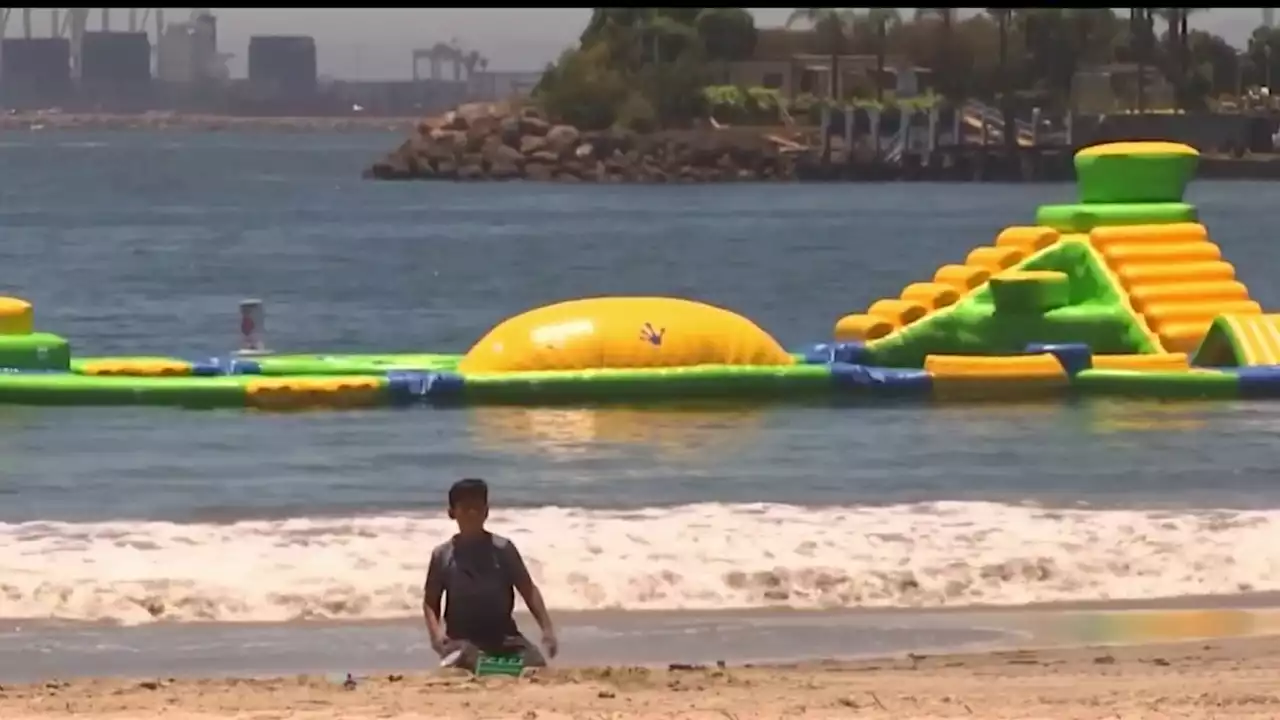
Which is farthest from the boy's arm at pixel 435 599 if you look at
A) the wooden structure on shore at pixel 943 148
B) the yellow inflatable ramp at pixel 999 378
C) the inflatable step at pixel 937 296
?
the wooden structure on shore at pixel 943 148

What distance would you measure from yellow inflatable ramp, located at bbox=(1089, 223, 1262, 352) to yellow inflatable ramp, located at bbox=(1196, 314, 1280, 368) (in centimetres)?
12

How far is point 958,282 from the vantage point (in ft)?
62.9

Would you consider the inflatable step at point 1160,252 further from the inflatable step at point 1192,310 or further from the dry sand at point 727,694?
the dry sand at point 727,694

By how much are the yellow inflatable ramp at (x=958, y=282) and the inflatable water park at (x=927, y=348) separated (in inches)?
0.6

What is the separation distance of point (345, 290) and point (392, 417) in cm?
2361

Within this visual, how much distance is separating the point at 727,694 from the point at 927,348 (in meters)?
11.7

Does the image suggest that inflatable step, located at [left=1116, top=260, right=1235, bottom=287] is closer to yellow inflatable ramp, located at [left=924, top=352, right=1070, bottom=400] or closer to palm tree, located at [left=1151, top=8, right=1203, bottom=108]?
yellow inflatable ramp, located at [left=924, top=352, right=1070, bottom=400]

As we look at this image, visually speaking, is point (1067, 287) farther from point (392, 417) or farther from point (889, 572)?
point (889, 572)

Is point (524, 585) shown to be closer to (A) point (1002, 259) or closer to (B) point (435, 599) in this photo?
(B) point (435, 599)

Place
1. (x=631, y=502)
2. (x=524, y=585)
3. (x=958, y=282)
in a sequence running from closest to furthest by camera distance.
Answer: (x=524, y=585), (x=631, y=502), (x=958, y=282)

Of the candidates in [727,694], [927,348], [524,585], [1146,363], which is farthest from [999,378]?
[727,694]

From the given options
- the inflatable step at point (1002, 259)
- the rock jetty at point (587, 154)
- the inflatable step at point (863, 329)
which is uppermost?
the inflatable step at point (1002, 259)

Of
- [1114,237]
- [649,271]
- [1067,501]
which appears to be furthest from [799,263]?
[1067,501]

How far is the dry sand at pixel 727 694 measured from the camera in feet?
23.9
